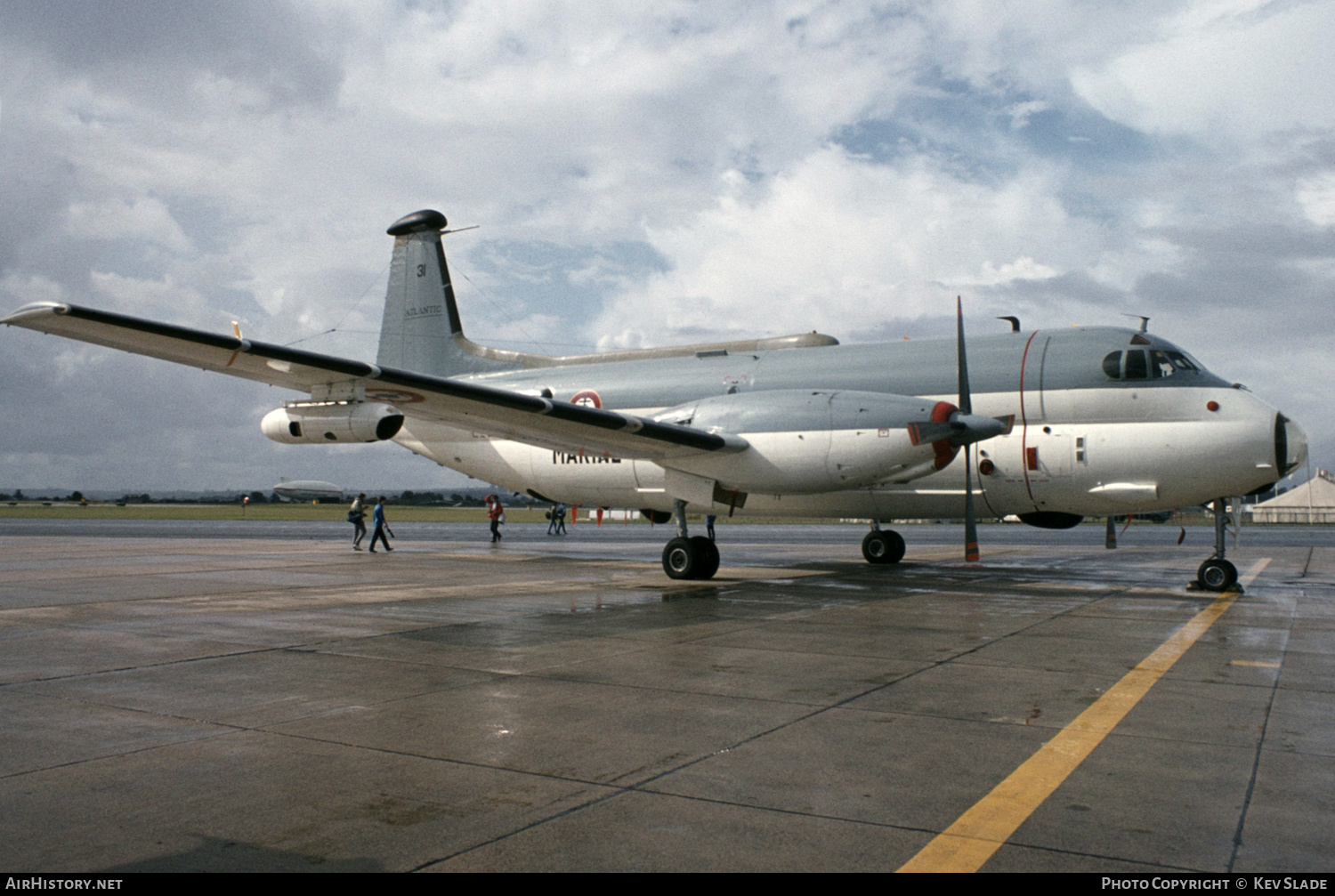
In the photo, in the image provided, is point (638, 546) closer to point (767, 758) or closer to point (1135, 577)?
point (1135, 577)

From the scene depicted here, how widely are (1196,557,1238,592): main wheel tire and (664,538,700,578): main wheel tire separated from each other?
792cm

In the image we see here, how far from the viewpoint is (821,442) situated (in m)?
13.5

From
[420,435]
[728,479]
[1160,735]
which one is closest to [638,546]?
[420,435]

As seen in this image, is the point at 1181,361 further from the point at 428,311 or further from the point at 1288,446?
the point at 428,311

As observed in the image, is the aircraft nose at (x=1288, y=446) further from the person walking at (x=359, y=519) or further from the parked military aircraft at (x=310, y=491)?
the parked military aircraft at (x=310, y=491)

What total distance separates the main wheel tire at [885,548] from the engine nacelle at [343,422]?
34.6 ft

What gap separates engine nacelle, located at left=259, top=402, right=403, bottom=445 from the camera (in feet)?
43.2

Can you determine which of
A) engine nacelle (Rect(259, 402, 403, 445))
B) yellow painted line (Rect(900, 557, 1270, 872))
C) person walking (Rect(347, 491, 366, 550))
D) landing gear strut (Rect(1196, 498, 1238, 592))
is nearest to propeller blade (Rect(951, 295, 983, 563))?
landing gear strut (Rect(1196, 498, 1238, 592))

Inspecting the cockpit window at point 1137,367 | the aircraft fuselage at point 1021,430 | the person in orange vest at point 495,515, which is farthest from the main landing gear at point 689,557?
the person in orange vest at point 495,515

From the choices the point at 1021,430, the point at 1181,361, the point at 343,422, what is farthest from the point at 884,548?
the point at 343,422

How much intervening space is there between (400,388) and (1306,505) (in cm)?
7565

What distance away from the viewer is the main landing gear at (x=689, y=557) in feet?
50.1

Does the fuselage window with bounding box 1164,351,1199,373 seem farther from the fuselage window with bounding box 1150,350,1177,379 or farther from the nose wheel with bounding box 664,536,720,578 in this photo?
the nose wheel with bounding box 664,536,720,578

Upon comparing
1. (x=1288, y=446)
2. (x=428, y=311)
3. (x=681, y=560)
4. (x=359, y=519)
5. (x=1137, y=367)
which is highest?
(x=428, y=311)
